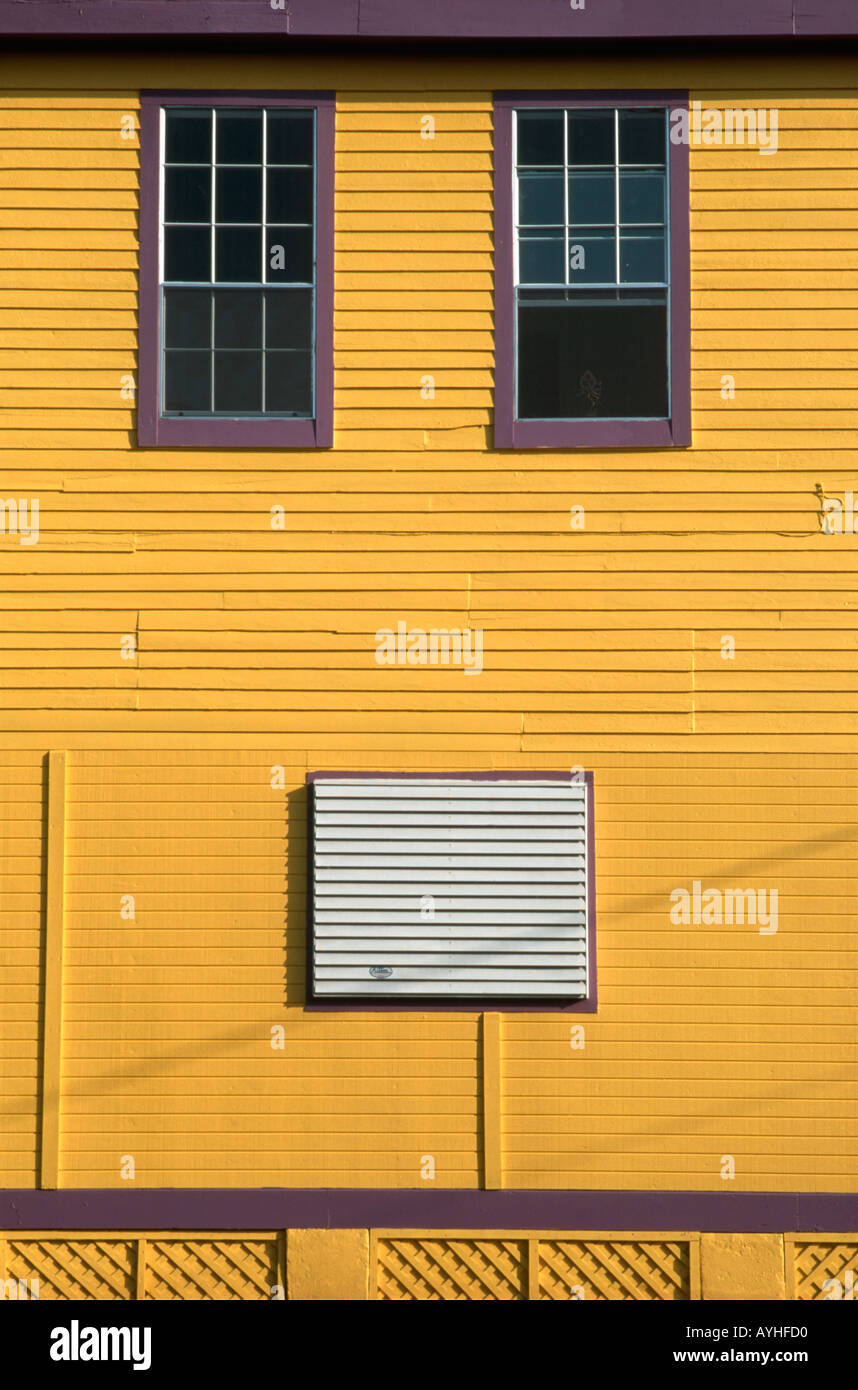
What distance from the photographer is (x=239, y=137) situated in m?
8.81

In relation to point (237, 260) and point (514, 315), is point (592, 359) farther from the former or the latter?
point (237, 260)

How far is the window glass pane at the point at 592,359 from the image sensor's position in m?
8.74

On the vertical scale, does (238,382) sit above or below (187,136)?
below

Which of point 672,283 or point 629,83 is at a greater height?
point 629,83

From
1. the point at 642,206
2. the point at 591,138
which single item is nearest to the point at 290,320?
the point at 591,138

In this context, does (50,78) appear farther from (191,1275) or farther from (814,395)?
(191,1275)

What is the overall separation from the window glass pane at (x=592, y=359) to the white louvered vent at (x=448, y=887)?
2254 millimetres

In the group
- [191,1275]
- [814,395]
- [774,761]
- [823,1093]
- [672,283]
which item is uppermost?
[672,283]

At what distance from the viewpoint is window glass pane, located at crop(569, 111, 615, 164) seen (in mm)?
8805

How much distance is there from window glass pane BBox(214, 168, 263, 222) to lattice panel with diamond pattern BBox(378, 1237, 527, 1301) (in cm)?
604

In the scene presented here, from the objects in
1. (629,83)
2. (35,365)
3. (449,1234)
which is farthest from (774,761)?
(35,365)

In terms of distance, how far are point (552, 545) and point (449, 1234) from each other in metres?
3.98

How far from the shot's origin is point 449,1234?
827 centimetres

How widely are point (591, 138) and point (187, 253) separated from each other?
2.52m
